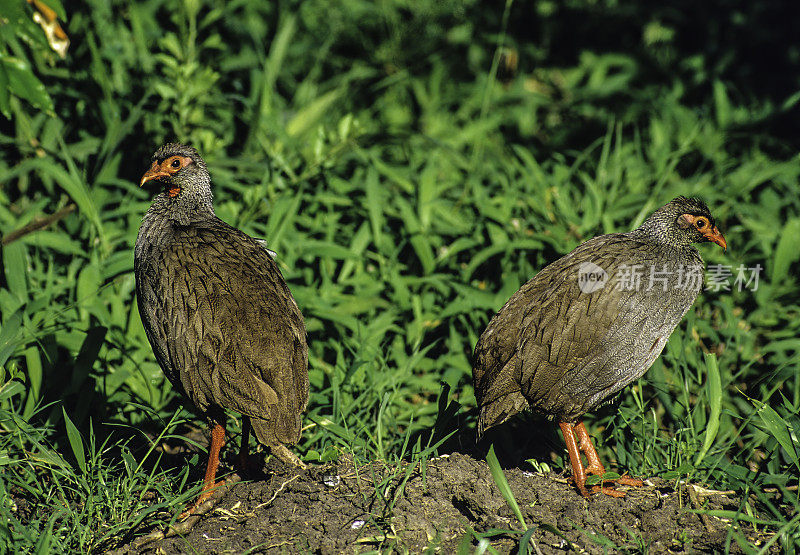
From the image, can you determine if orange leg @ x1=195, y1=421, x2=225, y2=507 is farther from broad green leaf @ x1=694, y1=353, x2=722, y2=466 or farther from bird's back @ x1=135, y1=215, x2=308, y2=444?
broad green leaf @ x1=694, y1=353, x2=722, y2=466

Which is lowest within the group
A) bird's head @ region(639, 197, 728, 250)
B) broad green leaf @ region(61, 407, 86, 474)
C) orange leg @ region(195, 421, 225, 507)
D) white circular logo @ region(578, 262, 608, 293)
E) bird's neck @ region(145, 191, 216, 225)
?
orange leg @ region(195, 421, 225, 507)

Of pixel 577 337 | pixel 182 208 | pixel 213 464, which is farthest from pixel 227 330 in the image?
pixel 577 337

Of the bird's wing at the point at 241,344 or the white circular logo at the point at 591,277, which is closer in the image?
the bird's wing at the point at 241,344

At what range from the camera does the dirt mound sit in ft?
9.60

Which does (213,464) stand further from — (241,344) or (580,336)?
(580,336)

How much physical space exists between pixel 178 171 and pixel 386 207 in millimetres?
1696

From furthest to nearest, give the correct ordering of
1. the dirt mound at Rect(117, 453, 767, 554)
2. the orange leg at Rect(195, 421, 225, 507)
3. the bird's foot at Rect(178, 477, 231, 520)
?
the orange leg at Rect(195, 421, 225, 507) → the bird's foot at Rect(178, 477, 231, 520) → the dirt mound at Rect(117, 453, 767, 554)

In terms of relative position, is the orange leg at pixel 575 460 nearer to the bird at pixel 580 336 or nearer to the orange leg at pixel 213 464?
the bird at pixel 580 336

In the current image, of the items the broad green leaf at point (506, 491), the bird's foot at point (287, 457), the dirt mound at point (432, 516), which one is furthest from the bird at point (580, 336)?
the bird's foot at point (287, 457)

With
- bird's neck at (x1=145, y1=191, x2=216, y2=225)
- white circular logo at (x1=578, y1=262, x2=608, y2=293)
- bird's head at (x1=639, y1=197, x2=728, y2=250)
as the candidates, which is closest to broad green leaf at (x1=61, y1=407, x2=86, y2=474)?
bird's neck at (x1=145, y1=191, x2=216, y2=225)

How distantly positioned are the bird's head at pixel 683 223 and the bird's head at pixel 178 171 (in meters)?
2.34

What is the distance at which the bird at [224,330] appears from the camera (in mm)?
3133

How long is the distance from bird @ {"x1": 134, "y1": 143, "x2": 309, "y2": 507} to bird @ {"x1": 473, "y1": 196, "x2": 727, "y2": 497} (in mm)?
916

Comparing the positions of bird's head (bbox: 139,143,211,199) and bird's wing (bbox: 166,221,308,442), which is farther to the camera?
bird's head (bbox: 139,143,211,199)
